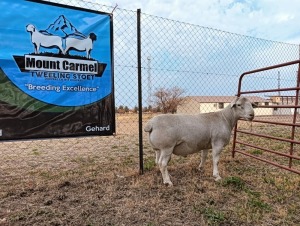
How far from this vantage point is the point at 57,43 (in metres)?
4.34

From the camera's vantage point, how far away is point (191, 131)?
4.47m

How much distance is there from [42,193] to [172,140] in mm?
1975

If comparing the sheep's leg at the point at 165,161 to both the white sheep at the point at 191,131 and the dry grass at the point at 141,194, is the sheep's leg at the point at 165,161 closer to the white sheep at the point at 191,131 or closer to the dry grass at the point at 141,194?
the white sheep at the point at 191,131

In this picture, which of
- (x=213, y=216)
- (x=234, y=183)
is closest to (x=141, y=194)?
(x=213, y=216)

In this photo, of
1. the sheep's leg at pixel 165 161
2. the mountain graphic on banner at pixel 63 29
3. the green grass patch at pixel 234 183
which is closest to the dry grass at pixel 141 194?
the green grass patch at pixel 234 183

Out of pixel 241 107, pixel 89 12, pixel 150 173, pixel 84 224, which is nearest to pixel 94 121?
pixel 150 173

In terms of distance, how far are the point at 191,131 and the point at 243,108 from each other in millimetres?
1109

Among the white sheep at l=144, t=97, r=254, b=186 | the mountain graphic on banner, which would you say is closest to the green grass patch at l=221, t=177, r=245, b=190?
the white sheep at l=144, t=97, r=254, b=186

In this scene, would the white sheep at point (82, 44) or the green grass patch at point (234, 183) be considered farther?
the white sheep at point (82, 44)

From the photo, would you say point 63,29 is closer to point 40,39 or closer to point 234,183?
point 40,39

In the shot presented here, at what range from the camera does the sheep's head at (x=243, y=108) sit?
4844 millimetres

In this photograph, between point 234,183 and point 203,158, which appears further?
point 203,158

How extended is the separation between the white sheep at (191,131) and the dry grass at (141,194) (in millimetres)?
442

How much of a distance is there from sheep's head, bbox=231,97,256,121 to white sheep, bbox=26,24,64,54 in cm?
305
